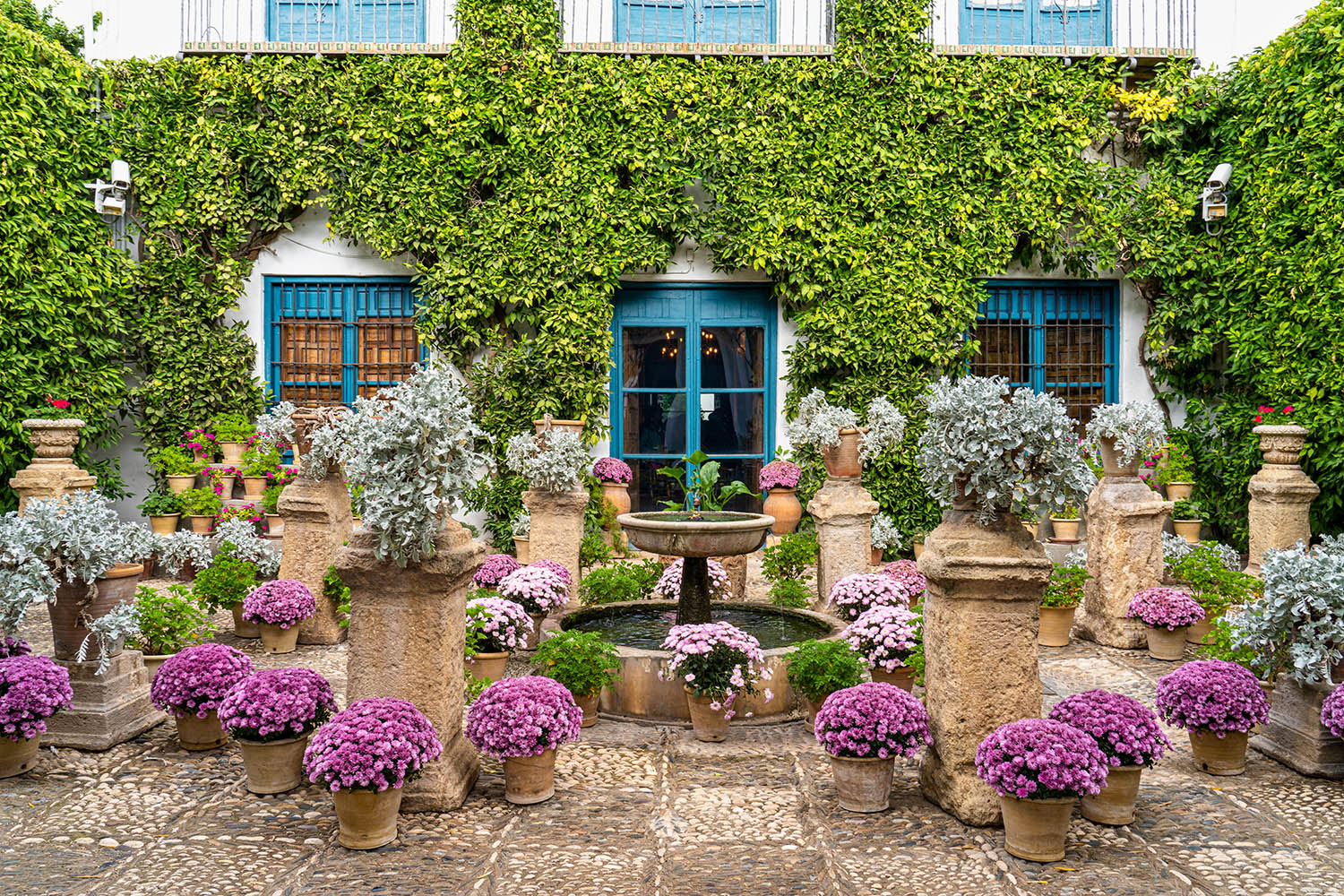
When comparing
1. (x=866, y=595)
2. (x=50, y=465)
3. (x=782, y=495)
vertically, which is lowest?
(x=866, y=595)

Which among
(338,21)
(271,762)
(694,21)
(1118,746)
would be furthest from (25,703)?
(694,21)

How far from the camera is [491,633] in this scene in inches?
222

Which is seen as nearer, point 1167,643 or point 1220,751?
point 1220,751

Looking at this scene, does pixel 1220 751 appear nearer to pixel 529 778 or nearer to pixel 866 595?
pixel 866 595

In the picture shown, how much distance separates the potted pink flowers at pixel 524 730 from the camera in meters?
4.02

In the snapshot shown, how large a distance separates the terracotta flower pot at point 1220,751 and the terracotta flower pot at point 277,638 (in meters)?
5.42

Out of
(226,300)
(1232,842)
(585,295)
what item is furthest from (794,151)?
(1232,842)

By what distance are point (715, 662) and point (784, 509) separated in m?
5.03

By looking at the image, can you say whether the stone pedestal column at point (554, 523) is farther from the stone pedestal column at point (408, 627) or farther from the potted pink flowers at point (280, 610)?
the stone pedestal column at point (408, 627)

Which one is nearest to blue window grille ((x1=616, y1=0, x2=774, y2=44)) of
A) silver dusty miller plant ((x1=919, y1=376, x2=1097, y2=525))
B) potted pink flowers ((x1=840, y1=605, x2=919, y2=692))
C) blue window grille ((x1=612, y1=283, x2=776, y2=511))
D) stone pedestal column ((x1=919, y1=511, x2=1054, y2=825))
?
blue window grille ((x1=612, y1=283, x2=776, y2=511))

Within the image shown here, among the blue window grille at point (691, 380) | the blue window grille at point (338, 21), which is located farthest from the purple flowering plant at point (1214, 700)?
the blue window grille at point (338, 21)

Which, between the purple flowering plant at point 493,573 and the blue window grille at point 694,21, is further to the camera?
the blue window grille at point 694,21

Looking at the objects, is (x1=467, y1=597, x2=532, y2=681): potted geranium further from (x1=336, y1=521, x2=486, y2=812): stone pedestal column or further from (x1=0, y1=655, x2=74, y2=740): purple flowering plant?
(x1=0, y1=655, x2=74, y2=740): purple flowering plant

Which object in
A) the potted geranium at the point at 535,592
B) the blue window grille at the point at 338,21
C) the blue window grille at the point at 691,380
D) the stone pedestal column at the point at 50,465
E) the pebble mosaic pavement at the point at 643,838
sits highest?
the blue window grille at the point at 338,21
